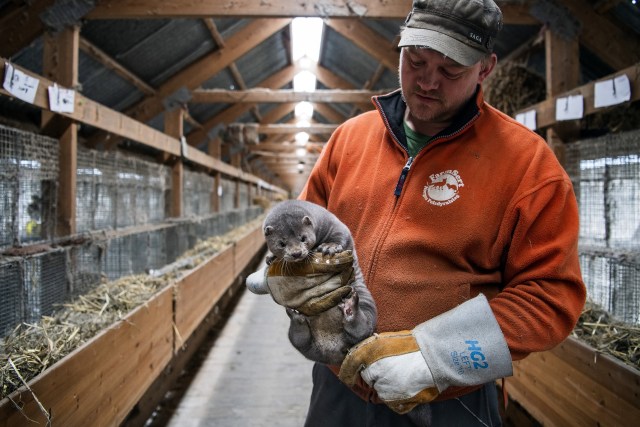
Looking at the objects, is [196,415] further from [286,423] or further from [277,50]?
[277,50]

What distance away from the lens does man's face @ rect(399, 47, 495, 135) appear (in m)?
1.43

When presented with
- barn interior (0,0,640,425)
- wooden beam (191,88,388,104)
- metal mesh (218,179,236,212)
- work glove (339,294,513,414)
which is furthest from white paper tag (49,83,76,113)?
metal mesh (218,179,236,212)

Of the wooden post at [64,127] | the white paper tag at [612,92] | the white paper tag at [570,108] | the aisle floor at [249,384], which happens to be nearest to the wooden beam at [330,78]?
the aisle floor at [249,384]

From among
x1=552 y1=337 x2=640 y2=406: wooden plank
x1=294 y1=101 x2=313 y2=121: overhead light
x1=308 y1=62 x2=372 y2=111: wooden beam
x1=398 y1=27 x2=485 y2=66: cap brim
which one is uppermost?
x1=294 y1=101 x2=313 y2=121: overhead light

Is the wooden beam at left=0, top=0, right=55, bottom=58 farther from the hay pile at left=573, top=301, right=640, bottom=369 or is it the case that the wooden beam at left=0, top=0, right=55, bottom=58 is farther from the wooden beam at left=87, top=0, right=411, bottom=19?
the hay pile at left=573, top=301, right=640, bottom=369

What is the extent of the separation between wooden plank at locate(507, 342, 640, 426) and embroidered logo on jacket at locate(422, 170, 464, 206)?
1.39 meters

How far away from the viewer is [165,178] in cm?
707

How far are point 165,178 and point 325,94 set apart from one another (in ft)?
11.8

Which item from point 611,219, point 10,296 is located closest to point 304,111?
point 611,219

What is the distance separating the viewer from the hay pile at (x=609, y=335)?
2.47 metres

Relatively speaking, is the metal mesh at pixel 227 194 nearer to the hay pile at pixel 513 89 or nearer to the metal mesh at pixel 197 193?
the metal mesh at pixel 197 193

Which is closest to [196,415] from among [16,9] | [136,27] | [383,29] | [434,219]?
[434,219]

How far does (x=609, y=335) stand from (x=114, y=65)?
6.38 meters

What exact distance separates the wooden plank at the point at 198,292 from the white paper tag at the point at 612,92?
365 cm
